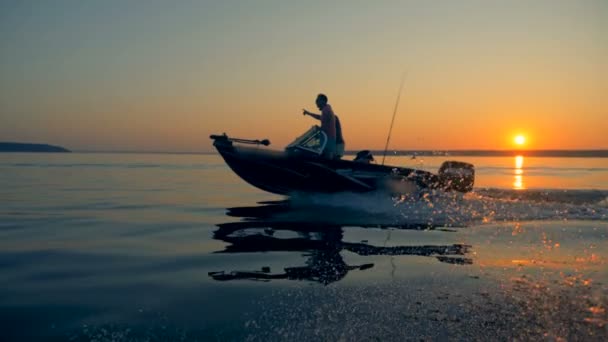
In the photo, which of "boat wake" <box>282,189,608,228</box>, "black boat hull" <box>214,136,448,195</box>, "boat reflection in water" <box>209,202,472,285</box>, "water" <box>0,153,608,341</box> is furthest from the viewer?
"black boat hull" <box>214,136,448,195</box>

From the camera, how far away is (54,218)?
10.3 metres

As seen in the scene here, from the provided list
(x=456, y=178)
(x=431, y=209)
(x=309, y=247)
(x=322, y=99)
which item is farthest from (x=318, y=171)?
(x=309, y=247)

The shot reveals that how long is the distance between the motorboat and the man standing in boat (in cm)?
18

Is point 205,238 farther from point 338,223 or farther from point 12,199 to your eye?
point 12,199

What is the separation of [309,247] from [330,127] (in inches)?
258

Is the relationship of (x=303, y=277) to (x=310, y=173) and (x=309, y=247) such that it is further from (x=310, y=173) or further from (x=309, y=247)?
(x=310, y=173)

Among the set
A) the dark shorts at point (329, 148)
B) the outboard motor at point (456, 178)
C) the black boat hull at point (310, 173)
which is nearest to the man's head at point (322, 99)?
the dark shorts at point (329, 148)

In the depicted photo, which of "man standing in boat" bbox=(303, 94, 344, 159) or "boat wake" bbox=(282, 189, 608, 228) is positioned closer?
"boat wake" bbox=(282, 189, 608, 228)

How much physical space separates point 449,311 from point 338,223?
Result: 582 cm

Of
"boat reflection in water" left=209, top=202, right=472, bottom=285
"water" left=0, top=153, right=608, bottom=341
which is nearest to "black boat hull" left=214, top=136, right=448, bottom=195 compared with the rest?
"water" left=0, top=153, right=608, bottom=341

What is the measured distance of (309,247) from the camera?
23.0 feet

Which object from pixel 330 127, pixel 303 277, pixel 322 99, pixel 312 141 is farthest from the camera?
pixel 312 141

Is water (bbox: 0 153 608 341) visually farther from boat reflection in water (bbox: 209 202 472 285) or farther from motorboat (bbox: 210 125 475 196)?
motorboat (bbox: 210 125 475 196)

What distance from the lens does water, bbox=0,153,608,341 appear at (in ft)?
11.9
